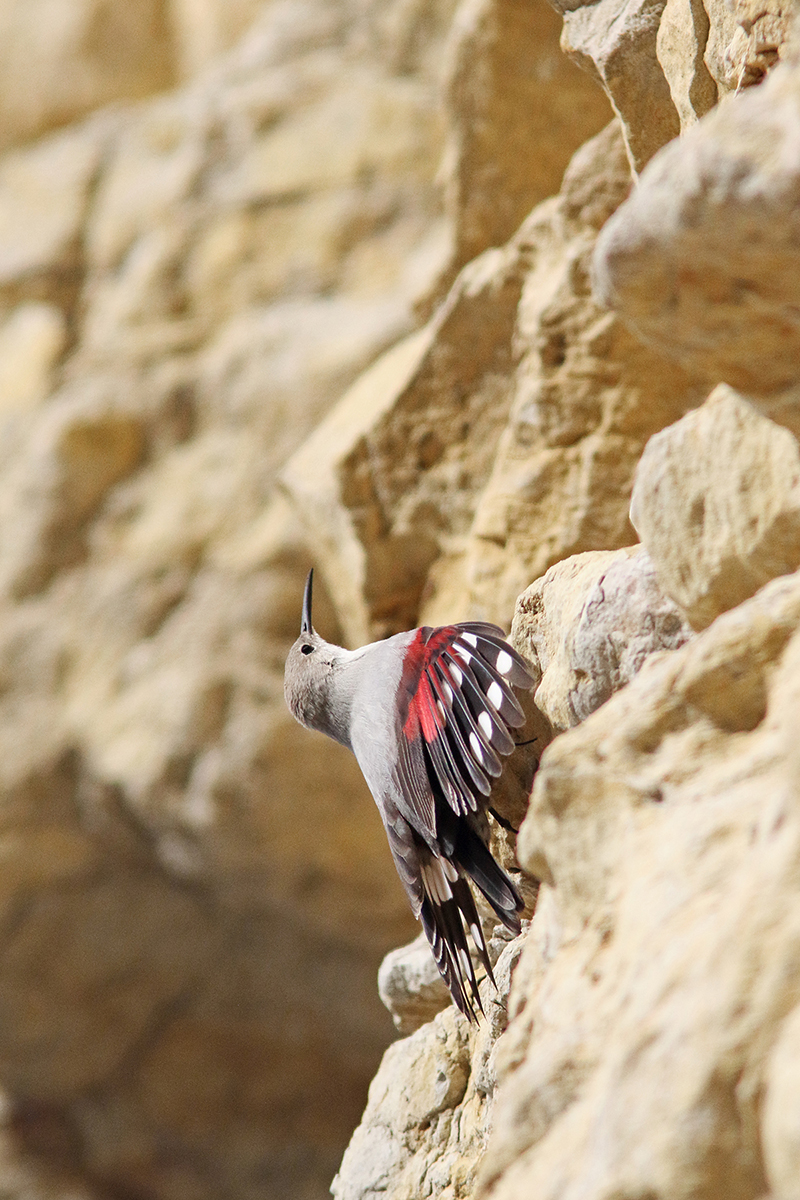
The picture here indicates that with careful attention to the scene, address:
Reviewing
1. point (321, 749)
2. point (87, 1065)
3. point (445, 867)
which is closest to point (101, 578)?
point (321, 749)

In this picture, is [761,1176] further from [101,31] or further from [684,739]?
[101,31]

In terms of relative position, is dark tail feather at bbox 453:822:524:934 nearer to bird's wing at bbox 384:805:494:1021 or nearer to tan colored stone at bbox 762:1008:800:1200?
bird's wing at bbox 384:805:494:1021

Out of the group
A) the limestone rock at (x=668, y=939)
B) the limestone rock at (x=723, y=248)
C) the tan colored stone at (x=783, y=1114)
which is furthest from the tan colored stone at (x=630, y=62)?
the tan colored stone at (x=783, y=1114)

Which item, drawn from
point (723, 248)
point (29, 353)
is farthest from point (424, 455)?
point (29, 353)

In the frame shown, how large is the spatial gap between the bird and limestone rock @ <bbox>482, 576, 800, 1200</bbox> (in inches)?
10.0

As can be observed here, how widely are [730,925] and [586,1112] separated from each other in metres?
0.21

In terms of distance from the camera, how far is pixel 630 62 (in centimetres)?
176

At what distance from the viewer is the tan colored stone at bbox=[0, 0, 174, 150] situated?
529cm

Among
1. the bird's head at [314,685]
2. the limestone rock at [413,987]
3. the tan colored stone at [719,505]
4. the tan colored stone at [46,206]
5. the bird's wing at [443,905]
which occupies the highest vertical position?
the tan colored stone at [46,206]

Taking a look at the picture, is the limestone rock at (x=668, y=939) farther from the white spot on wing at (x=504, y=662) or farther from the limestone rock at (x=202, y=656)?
the limestone rock at (x=202, y=656)

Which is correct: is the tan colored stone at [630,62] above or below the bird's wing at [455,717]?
above

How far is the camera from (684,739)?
3.46ft

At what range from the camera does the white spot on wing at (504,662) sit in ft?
4.65

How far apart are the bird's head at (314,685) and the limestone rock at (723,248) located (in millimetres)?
834
